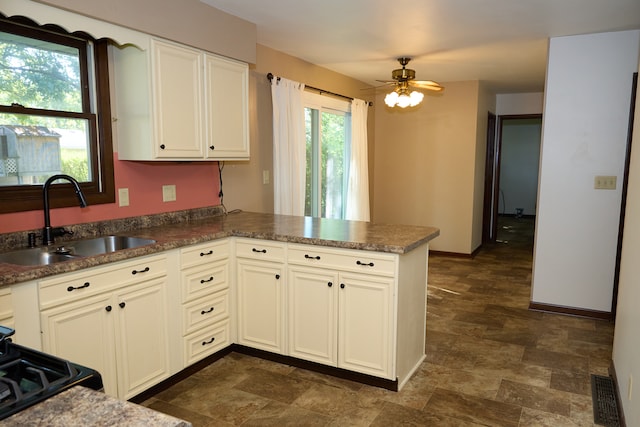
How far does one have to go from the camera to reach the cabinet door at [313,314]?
2.83 metres

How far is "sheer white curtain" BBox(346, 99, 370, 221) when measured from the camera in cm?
577

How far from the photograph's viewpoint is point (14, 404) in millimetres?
835

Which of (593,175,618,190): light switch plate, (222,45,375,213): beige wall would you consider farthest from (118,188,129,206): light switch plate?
(593,175,618,190): light switch plate

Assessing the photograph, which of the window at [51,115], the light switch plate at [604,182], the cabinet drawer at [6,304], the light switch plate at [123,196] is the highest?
the window at [51,115]

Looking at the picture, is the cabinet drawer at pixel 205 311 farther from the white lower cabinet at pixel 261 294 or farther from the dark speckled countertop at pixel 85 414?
the dark speckled countertop at pixel 85 414

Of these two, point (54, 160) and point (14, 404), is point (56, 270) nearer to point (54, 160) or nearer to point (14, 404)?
point (54, 160)

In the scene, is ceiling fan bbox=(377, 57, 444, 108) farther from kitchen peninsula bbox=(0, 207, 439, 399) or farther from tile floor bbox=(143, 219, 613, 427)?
tile floor bbox=(143, 219, 613, 427)

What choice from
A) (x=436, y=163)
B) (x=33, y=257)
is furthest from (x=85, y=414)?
(x=436, y=163)

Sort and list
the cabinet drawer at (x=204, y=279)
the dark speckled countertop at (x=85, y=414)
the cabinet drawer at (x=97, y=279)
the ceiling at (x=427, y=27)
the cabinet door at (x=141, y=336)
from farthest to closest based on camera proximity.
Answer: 1. the ceiling at (x=427, y=27)
2. the cabinet drawer at (x=204, y=279)
3. the cabinet door at (x=141, y=336)
4. the cabinet drawer at (x=97, y=279)
5. the dark speckled countertop at (x=85, y=414)

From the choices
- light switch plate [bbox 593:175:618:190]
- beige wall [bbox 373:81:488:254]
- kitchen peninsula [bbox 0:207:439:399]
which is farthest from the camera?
beige wall [bbox 373:81:488:254]

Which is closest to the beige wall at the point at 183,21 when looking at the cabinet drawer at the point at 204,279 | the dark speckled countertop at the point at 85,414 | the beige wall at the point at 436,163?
the cabinet drawer at the point at 204,279

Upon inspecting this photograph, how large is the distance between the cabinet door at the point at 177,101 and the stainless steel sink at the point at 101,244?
55cm

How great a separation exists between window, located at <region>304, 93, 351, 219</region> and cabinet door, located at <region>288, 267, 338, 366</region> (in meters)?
2.30

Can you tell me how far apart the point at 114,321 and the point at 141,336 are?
217mm
